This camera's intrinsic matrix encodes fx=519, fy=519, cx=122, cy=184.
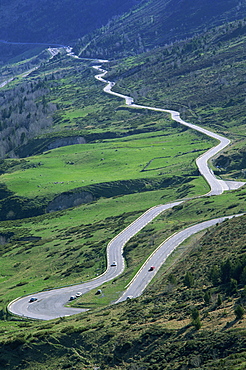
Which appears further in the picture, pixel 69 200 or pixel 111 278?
pixel 69 200

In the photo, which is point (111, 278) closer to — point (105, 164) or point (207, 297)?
point (207, 297)

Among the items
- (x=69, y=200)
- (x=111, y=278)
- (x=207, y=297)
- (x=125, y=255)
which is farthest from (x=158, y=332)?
(x=69, y=200)

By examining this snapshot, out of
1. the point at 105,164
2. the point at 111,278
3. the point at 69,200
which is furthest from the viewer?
the point at 105,164

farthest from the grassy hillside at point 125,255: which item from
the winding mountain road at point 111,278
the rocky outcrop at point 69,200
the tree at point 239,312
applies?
the winding mountain road at point 111,278

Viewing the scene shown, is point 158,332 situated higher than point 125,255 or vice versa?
point 158,332

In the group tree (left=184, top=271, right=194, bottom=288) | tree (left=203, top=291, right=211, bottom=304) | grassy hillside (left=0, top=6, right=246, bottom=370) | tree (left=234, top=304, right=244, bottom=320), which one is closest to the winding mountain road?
grassy hillside (left=0, top=6, right=246, bottom=370)

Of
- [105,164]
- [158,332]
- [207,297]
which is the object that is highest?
[105,164]

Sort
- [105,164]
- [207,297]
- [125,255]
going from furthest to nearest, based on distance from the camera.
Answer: [105,164] → [125,255] → [207,297]

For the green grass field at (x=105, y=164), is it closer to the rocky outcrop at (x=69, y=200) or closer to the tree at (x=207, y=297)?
the rocky outcrop at (x=69, y=200)

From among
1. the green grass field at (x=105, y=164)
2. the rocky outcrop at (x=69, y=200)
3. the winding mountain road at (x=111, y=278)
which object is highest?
the green grass field at (x=105, y=164)

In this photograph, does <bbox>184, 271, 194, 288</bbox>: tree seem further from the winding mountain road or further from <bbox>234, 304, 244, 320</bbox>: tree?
<bbox>234, 304, 244, 320</bbox>: tree

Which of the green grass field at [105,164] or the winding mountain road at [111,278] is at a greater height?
the green grass field at [105,164]
